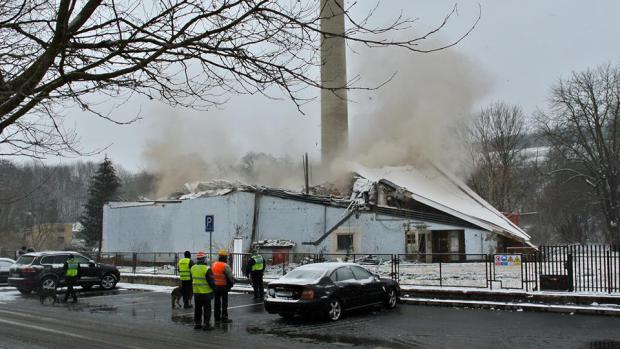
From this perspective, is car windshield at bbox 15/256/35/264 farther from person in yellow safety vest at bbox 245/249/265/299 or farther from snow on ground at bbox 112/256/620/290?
person in yellow safety vest at bbox 245/249/265/299

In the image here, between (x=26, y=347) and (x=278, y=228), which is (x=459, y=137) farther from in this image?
(x=26, y=347)

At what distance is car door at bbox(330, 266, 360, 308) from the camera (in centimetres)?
1391

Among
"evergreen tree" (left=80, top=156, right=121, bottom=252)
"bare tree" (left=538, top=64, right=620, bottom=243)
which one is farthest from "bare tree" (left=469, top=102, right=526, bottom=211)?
"evergreen tree" (left=80, top=156, right=121, bottom=252)

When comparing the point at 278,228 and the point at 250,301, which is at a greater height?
the point at 278,228

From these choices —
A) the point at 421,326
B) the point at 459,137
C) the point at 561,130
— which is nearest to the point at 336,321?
the point at 421,326

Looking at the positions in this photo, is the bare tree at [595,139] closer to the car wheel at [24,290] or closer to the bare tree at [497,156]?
the bare tree at [497,156]

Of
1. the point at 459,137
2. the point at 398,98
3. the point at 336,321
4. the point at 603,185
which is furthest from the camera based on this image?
the point at 459,137

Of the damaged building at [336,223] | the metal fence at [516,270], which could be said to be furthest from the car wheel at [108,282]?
the damaged building at [336,223]

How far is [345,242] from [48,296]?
17.0 m

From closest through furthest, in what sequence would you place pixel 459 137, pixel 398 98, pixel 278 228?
1. pixel 278 228
2. pixel 398 98
3. pixel 459 137

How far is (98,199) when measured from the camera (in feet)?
180

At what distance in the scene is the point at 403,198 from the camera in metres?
34.1

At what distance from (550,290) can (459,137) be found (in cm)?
3498

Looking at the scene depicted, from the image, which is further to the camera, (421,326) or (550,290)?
(550,290)
